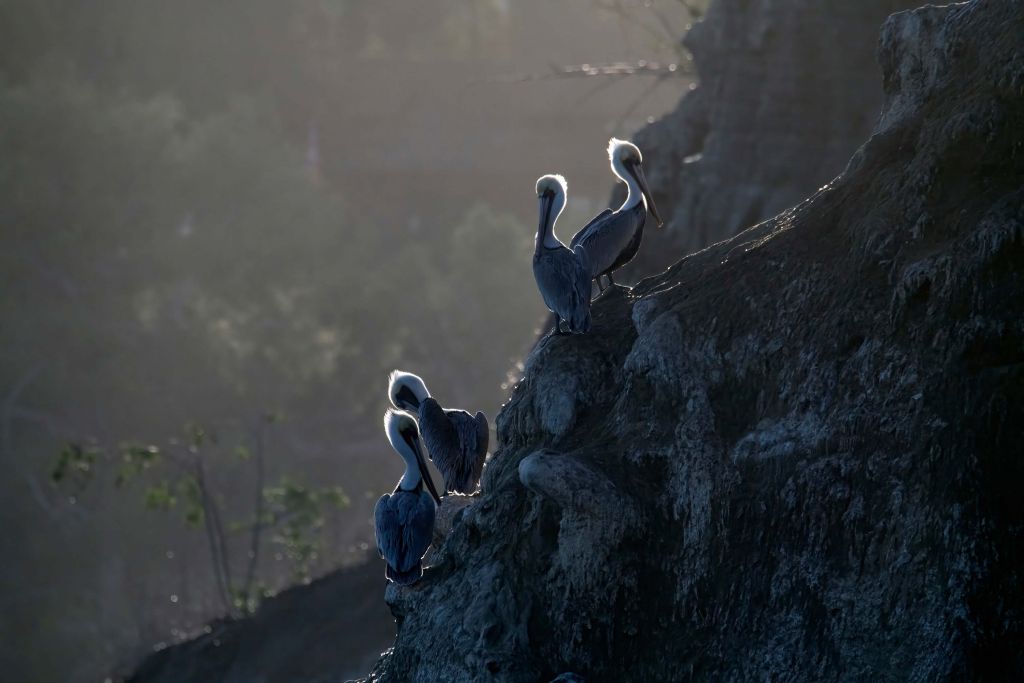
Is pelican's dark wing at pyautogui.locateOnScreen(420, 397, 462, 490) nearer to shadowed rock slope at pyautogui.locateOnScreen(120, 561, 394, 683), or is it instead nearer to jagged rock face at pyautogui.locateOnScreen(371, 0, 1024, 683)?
jagged rock face at pyautogui.locateOnScreen(371, 0, 1024, 683)

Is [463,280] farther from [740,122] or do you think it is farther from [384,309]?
[740,122]

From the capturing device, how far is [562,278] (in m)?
8.42

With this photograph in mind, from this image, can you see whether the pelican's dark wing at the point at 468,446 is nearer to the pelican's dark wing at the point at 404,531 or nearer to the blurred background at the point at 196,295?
the pelican's dark wing at the point at 404,531

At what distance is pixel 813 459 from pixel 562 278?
2.33m

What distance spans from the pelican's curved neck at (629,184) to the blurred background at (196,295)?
12543 millimetres

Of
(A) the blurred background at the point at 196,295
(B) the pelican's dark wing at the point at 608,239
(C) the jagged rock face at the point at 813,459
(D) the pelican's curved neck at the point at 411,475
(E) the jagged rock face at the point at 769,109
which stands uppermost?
(A) the blurred background at the point at 196,295

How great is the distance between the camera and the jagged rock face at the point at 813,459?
6.04 metres

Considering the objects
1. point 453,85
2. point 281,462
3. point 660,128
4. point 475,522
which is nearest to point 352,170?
point 453,85

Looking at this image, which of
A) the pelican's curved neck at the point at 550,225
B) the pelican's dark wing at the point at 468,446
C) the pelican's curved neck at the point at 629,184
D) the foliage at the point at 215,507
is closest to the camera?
the pelican's curved neck at the point at 550,225

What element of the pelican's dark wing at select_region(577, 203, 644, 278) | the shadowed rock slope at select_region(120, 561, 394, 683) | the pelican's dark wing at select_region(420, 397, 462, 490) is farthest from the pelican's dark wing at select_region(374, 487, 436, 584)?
the shadowed rock slope at select_region(120, 561, 394, 683)

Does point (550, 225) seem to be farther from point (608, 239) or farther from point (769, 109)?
point (769, 109)

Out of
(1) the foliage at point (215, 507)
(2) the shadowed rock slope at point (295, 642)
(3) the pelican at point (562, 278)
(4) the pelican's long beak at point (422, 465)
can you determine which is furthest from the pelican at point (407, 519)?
(1) the foliage at point (215, 507)

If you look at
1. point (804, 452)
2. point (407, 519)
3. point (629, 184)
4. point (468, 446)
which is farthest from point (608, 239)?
point (804, 452)

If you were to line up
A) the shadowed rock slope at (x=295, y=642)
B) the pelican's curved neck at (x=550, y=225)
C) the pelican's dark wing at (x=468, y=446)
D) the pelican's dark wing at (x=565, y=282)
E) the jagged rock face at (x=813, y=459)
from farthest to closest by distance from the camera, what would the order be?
the shadowed rock slope at (x=295, y=642) < the pelican's dark wing at (x=468, y=446) < the pelican's curved neck at (x=550, y=225) < the pelican's dark wing at (x=565, y=282) < the jagged rock face at (x=813, y=459)
